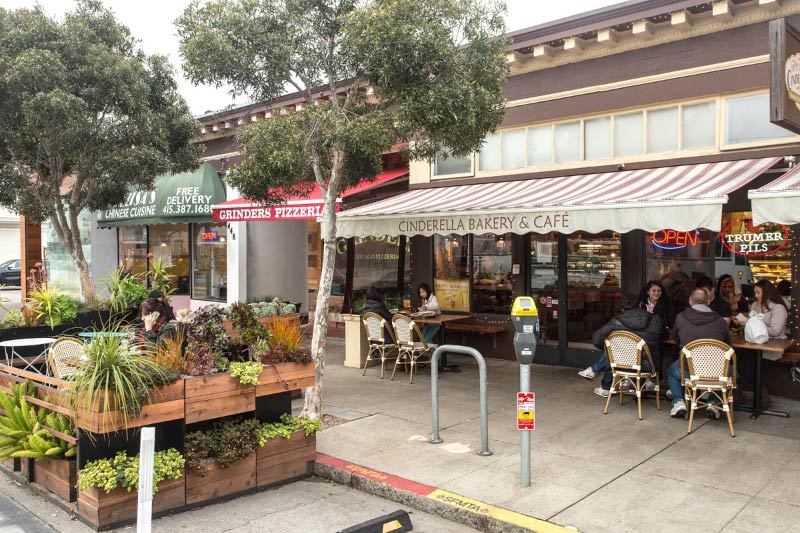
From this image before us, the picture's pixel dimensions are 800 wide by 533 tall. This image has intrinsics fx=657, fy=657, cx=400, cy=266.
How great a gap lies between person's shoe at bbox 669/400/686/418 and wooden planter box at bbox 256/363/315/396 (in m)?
4.12

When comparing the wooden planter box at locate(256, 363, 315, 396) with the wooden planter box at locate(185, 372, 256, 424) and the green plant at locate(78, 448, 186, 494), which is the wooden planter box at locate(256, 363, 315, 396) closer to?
the wooden planter box at locate(185, 372, 256, 424)

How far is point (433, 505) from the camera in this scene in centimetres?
524

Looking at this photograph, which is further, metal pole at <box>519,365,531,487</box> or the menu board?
the menu board

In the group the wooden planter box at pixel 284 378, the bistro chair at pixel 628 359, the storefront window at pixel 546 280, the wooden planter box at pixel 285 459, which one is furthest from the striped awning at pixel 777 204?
the wooden planter box at pixel 285 459

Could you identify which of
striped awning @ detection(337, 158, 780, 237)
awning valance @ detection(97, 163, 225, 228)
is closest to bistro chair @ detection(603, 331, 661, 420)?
striped awning @ detection(337, 158, 780, 237)

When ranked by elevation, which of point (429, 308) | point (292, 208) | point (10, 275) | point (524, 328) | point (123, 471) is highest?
point (292, 208)

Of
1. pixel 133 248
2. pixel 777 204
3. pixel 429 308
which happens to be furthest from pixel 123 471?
pixel 133 248

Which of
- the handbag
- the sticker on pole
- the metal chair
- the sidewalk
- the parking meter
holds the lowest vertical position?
the sidewalk

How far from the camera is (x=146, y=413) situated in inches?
200

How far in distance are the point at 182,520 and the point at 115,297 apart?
7588mm

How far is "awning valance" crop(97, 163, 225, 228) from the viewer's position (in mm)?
15875

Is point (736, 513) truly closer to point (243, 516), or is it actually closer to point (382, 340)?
point (243, 516)

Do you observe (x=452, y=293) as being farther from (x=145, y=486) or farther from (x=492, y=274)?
(x=145, y=486)

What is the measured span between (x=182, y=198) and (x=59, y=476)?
11.5 meters
